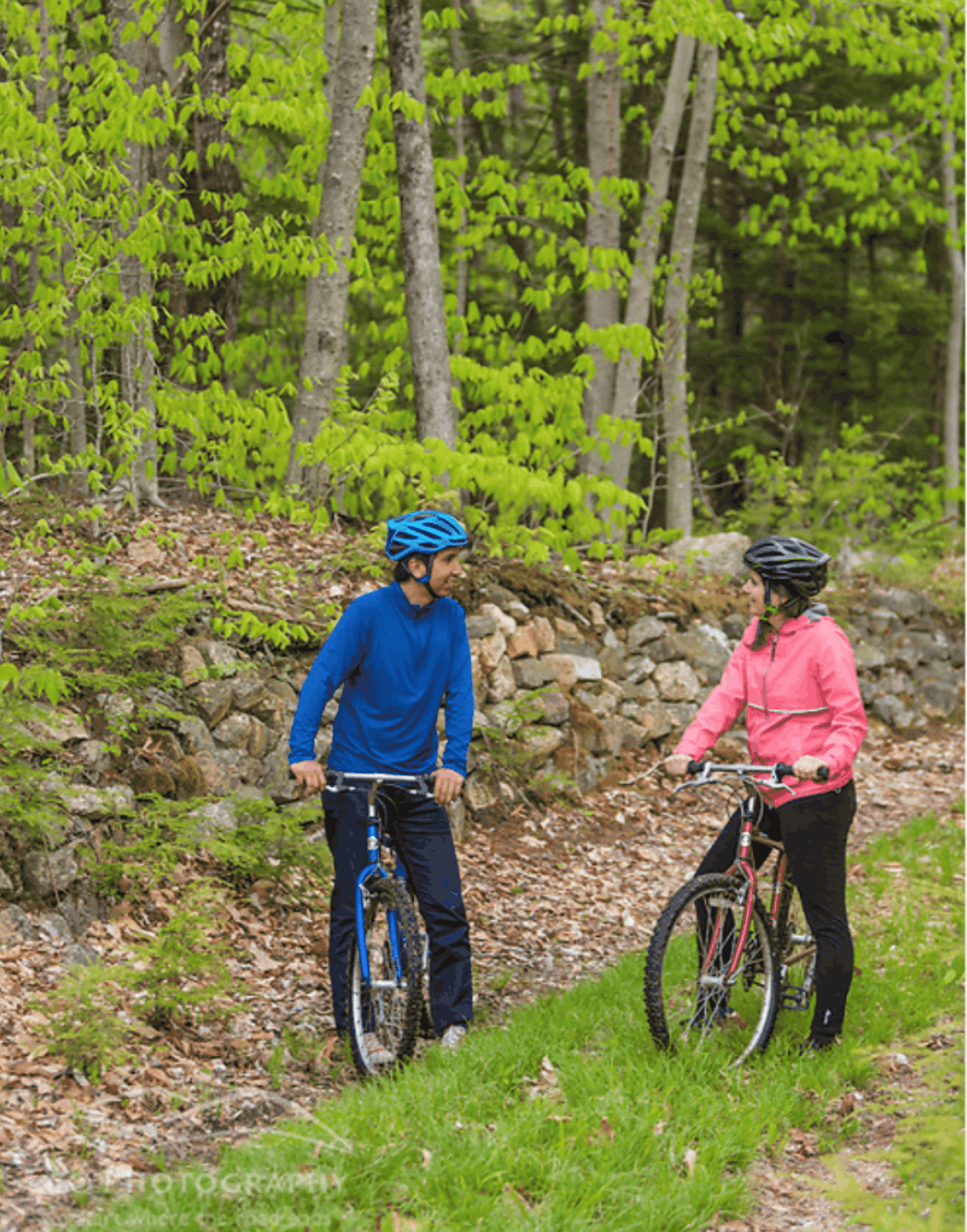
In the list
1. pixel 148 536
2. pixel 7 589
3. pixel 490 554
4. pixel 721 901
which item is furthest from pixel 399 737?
pixel 490 554

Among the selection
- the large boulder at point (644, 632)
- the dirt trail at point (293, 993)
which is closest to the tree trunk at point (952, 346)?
the large boulder at point (644, 632)

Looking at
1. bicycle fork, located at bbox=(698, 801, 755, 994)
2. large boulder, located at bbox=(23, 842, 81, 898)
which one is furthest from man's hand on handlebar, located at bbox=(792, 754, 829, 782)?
large boulder, located at bbox=(23, 842, 81, 898)

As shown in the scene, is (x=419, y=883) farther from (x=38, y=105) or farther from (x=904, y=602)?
(x=904, y=602)

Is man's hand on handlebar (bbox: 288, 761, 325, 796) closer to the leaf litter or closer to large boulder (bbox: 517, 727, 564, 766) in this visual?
the leaf litter

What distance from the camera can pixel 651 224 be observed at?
1311cm

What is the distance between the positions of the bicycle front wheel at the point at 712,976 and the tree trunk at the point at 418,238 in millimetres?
6021

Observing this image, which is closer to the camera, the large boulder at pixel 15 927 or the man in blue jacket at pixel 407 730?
the man in blue jacket at pixel 407 730

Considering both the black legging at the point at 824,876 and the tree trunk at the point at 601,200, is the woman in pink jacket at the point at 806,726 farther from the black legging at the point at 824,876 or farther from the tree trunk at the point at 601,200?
the tree trunk at the point at 601,200

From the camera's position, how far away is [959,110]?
16047mm

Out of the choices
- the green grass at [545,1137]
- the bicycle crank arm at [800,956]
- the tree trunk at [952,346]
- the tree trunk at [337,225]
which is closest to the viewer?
the green grass at [545,1137]

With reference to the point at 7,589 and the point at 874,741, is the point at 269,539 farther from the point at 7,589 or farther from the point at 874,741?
the point at 874,741

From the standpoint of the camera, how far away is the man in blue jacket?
4688 millimetres

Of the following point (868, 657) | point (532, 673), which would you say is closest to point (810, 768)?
point (532, 673)

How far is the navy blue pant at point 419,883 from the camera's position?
15.7 feet
